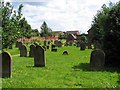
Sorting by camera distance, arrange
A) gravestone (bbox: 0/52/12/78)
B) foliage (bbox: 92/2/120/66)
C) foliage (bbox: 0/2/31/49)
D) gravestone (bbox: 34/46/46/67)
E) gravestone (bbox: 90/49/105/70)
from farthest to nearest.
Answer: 1. foliage (bbox: 0/2/31/49)
2. foliage (bbox: 92/2/120/66)
3. gravestone (bbox: 34/46/46/67)
4. gravestone (bbox: 90/49/105/70)
5. gravestone (bbox: 0/52/12/78)

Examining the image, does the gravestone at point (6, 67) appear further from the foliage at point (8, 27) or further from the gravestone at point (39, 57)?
the foliage at point (8, 27)

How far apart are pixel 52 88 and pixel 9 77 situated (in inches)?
148

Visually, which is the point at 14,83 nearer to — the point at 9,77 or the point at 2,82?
the point at 2,82

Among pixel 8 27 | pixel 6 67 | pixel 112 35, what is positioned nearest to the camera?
pixel 6 67

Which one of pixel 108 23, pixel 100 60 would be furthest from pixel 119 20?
Result: pixel 100 60

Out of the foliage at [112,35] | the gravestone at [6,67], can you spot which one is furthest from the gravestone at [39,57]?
the gravestone at [6,67]

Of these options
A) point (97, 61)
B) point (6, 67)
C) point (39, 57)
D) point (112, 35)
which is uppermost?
point (112, 35)

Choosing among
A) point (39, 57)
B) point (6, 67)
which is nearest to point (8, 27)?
point (39, 57)

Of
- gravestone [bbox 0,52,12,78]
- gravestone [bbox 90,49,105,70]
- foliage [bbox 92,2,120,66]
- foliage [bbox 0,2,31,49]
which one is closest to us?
gravestone [bbox 0,52,12,78]

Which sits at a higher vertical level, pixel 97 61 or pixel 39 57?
pixel 39 57

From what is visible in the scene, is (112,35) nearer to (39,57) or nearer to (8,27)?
(39,57)

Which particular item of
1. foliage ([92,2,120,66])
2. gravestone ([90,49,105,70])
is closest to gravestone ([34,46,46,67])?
gravestone ([90,49,105,70])

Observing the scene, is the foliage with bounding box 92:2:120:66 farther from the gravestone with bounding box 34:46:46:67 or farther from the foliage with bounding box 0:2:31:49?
the foliage with bounding box 0:2:31:49

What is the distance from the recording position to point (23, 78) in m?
15.4
